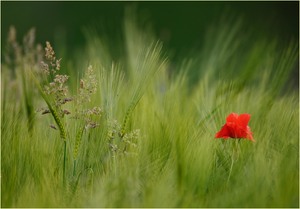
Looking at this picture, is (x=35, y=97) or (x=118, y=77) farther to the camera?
(x=35, y=97)

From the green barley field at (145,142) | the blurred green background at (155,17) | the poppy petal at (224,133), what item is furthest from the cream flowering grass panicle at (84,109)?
the blurred green background at (155,17)

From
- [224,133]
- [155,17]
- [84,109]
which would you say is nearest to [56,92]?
[84,109]

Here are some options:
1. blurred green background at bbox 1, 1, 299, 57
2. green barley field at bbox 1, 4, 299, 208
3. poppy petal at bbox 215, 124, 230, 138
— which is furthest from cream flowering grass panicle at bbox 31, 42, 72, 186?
blurred green background at bbox 1, 1, 299, 57

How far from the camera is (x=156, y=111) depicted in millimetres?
845

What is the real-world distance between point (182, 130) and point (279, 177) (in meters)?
0.11

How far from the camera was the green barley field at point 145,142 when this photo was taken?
0.64 m

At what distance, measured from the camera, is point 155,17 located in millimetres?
2871

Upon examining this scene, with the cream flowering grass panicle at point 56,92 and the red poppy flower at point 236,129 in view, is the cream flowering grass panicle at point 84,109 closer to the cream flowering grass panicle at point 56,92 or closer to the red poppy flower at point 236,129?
the cream flowering grass panicle at point 56,92

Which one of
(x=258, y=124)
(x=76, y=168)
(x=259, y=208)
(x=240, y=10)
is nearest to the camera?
(x=259, y=208)

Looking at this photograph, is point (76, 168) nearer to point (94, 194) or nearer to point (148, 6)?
point (94, 194)

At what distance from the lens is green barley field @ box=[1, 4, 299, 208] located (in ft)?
2.11

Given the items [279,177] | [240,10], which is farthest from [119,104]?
[240,10]

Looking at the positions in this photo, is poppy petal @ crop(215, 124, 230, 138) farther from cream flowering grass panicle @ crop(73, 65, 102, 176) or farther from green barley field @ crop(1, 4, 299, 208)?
cream flowering grass panicle @ crop(73, 65, 102, 176)

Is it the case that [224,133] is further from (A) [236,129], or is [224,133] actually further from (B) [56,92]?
(B) [56,92]
